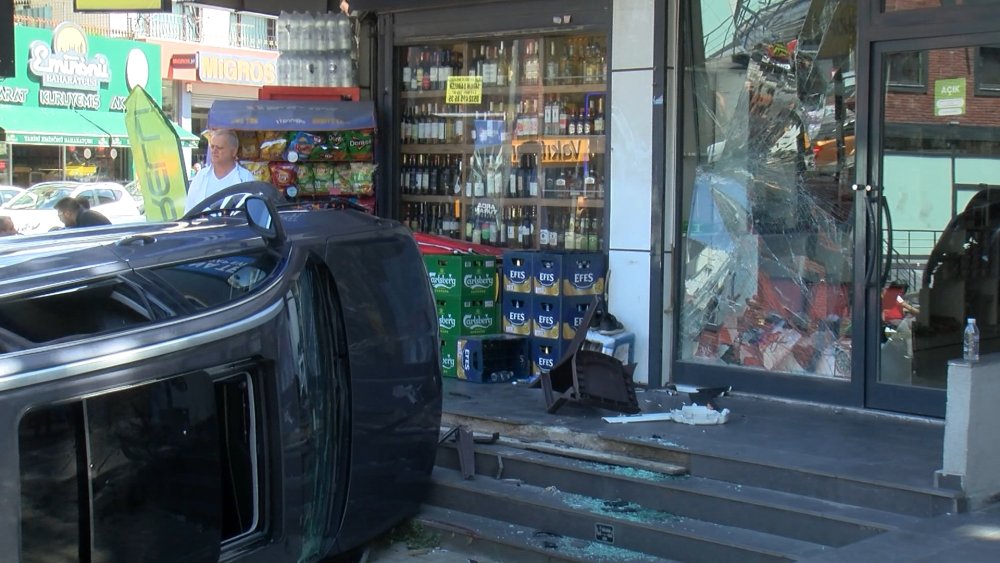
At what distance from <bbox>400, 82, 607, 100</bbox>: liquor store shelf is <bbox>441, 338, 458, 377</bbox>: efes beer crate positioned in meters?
2.39

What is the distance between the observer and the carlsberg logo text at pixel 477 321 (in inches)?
349

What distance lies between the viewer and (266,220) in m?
4.98

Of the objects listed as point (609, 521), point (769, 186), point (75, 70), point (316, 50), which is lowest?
point (609, 521)

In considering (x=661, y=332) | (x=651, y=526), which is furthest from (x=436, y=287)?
(x=651, y=526)

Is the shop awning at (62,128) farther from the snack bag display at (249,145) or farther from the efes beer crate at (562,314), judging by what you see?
the efes beer crate at (562,314)

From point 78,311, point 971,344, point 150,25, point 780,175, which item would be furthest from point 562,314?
point 150,25

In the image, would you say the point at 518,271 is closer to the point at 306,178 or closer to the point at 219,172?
the point at 306,178

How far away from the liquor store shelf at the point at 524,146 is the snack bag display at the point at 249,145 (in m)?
1.41

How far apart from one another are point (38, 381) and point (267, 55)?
105ft

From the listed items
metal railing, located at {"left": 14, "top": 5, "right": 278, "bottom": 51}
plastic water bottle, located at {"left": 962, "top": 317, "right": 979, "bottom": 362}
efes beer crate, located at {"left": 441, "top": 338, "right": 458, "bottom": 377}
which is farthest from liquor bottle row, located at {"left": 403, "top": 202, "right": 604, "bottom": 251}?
metal railing, located at {"left": 14, "top": 5, "right": 278, "bottom": 51}

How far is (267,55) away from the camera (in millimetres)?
34156

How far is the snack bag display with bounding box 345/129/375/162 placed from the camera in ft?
32.6

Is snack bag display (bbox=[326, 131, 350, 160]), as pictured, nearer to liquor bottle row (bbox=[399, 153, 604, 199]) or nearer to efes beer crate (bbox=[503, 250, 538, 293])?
liquor bottle row (bbox=[399, 153, 604, 199])

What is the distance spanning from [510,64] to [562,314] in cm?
260
